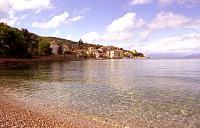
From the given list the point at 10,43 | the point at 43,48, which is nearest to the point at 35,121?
the point at 10,43

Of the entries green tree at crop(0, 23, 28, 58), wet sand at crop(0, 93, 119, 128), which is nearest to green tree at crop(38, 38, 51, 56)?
green tree at crop(0, 23, 28, 58)

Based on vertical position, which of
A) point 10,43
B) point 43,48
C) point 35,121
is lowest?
point 35,121

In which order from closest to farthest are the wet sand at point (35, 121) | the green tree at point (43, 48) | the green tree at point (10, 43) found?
1. the wet sand at point (35, 121)
2. the green tree at point (10, 43)
3. the green tree at point (43, 48)

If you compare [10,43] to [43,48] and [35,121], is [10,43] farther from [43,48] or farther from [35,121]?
[35,121]

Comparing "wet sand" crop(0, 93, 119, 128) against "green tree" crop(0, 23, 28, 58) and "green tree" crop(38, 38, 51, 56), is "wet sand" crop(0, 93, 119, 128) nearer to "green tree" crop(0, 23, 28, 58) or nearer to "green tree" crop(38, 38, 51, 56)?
"green tree" crop(0, 23, 28, 58)

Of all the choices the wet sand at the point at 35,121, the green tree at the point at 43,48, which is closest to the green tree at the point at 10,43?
the green tree at the point at 43,48

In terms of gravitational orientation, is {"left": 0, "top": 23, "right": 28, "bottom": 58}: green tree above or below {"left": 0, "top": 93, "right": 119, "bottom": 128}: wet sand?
above

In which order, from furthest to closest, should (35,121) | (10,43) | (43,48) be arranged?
(43,48)
(10,43)
(35,121)

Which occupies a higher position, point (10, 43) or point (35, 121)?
point (10, 43)

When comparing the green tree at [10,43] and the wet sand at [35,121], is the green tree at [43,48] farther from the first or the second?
the wet sand at [35,121]

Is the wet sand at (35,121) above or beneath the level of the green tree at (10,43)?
beneath

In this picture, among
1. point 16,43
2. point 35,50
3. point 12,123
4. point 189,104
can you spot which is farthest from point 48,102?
point 35,50

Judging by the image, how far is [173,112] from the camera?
27.3 m

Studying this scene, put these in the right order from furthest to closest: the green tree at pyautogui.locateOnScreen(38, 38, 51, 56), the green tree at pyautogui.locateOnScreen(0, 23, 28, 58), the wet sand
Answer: the green tree at pyautogui.locateOnScreen(38, 38, 51, 56) → the green tree at pyautogui.locateOnScreen(0, 23, 28, 58) → the wet sand
